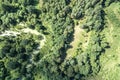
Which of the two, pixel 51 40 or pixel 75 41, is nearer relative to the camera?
pixel 51 40

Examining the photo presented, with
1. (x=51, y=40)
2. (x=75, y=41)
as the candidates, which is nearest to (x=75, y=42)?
(x=75, y=41)

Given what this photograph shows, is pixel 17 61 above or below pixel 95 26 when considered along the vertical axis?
below

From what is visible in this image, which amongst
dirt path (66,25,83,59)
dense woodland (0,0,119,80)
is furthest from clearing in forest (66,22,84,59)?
dense woodland (0,0,119,80)

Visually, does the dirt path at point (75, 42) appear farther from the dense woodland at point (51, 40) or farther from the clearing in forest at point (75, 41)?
the dense woodland at point (51, 40)

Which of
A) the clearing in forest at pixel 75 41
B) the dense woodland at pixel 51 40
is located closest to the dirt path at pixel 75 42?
the clearing in forest at pixel 75 41

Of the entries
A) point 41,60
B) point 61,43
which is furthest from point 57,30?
point 41,60

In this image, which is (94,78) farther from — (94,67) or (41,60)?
(41,60)

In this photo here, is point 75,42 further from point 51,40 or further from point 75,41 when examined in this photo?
point 51,40

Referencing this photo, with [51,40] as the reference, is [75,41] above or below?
below
